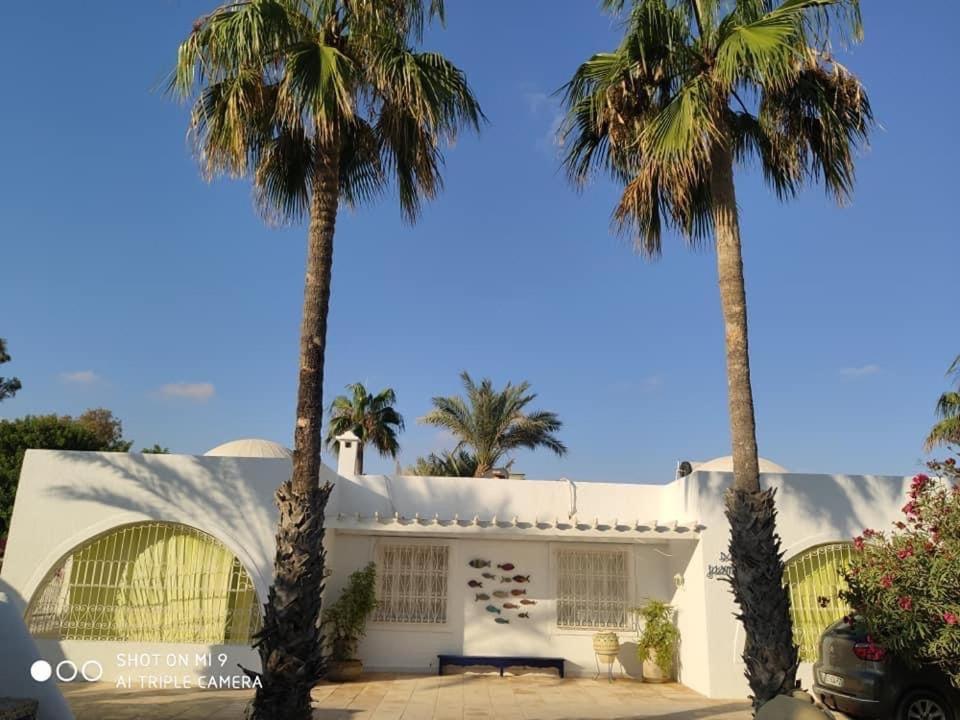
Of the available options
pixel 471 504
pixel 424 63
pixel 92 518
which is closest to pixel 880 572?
pixel 471 504

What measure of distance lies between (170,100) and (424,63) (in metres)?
3.23

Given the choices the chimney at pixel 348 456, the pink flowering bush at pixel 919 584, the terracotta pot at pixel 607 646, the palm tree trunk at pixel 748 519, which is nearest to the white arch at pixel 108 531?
the chimney at pixel 348 456

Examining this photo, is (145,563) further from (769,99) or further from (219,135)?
(769,99)

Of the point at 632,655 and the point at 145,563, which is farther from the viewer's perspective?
the point at 632,655

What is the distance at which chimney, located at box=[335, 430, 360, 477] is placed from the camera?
47.8 ft

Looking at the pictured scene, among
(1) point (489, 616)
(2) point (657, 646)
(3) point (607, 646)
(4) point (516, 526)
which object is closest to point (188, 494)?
(4) point (516, 526)

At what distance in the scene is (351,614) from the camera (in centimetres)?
1270

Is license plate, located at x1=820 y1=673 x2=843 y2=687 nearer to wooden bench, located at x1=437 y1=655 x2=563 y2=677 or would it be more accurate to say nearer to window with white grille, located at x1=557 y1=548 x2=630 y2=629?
window with white grille, located at x1=557 y1=548 x2=630 y2=629

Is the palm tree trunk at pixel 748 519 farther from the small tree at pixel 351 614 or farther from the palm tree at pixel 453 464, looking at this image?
the palm tree at pixel 453 464

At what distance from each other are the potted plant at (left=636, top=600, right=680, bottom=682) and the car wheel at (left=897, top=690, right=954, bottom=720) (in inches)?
195

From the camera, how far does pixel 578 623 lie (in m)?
13.8

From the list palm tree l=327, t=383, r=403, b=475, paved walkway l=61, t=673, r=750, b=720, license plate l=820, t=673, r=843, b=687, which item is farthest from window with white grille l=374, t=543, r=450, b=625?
palm tree l=327, t=383, r=403, b=475

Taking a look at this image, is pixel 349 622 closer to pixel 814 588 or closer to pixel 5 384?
pixel 814 588

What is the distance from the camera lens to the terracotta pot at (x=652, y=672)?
12.8 meters
